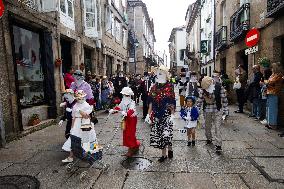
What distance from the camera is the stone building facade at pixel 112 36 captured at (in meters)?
17.4

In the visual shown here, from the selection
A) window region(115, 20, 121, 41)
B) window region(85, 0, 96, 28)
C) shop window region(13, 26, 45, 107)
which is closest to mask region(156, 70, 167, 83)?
shop window region(13, 26, 45, 107)

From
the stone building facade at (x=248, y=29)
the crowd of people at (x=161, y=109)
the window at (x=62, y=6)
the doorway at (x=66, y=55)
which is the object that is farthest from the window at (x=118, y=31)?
the crowd of people at (x=161, y=109)

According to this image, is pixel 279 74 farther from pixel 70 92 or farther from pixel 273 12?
pixel 70 92

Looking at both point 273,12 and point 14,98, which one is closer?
point 14,98

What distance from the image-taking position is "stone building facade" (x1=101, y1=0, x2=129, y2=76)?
17.4m

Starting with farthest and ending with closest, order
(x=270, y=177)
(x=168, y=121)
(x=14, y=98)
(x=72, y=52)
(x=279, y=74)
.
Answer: (x=72, y=52), (x=279, y=74), (x=14, y=98), (x=168, y=121), (x=270, y=177)

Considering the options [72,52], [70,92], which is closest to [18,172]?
[70,92]

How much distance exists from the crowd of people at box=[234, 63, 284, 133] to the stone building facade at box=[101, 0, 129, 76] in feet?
26.3

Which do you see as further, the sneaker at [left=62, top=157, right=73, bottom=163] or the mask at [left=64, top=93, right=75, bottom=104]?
the mask at [left=64, top=93, right=75, bottom=104]

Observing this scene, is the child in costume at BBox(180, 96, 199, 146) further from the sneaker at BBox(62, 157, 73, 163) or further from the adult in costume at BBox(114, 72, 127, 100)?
the adult in costume at BBox(114, 72, 127, 100)

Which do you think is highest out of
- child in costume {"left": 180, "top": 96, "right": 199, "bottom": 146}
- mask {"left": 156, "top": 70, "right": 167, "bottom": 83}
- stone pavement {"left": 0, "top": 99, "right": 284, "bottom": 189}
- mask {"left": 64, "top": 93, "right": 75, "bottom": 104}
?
mask {"left": 156, "top": 70, "right": 167, "bottom": 83}

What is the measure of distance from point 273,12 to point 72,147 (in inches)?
290

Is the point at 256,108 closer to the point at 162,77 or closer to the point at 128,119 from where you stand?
the point at 162,77

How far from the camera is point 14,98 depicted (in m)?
7.34
